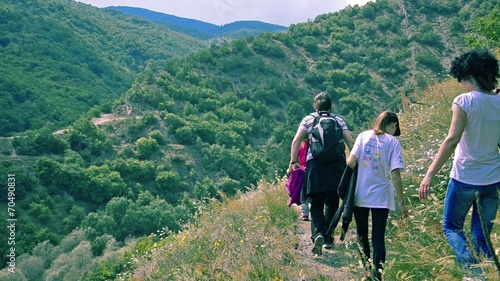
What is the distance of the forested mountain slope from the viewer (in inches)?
2143

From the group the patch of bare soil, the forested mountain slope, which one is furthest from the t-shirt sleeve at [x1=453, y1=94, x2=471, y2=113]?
the forested mountain slope

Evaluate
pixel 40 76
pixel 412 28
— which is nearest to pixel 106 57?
pixel 40 76

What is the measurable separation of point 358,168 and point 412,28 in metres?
58.2

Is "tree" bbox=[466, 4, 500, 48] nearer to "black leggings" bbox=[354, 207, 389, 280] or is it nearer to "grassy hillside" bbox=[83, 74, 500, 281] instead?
"grassy hillside" bbox=[83, 74, 500, 281]

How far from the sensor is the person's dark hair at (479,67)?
10.4 feet

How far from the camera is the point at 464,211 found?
3170 mm

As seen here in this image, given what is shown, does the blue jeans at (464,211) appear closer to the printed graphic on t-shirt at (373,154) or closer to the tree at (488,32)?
the printed graphic on t-shirt at (373,154)

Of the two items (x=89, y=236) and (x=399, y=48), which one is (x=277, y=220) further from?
(x=399, y=48)

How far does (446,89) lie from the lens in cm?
813

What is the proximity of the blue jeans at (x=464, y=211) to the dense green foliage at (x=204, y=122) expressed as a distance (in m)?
24.6

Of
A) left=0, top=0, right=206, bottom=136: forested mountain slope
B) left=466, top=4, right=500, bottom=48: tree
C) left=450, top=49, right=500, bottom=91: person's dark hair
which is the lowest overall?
left=0, top=0, right=206, bottom=136: forested mountain slope

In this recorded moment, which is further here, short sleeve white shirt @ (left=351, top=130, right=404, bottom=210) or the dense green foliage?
the dense green foliage

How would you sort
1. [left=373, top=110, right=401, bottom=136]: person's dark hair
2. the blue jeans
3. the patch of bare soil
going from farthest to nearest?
1. the patch of bare soil
2. [left=373, top=110, right=401, bottom=136]: person's dark hair
3. the blue jeans

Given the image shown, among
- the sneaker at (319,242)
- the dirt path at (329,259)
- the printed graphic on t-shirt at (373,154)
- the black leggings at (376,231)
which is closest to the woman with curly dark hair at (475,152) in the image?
the black leggings at (376,231)
